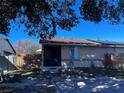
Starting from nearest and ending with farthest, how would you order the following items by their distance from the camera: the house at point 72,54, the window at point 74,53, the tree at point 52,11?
the tree at point 52,11, the house at point 72,54, the window at point 74,53

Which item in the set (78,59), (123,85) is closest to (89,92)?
(123,85)

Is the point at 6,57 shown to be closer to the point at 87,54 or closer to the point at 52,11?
the point at 87,54

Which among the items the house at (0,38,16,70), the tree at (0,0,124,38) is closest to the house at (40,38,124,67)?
the house at (0,38,16,70)

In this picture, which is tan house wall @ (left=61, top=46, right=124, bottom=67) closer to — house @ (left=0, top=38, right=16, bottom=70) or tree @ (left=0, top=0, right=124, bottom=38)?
house @ (left=0, top=38, right=16, bottom=70)

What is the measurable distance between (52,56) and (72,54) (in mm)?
1989

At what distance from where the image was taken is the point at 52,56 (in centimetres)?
2955

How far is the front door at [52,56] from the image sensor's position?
2920 centimetres

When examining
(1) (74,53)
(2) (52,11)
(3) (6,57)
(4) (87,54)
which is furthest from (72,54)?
(2) (52,11)

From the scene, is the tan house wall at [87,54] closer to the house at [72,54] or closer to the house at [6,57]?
the house at [72,54]

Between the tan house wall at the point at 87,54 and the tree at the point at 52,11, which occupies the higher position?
the tree at the point at 52,11

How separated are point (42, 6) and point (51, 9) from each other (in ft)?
2.53

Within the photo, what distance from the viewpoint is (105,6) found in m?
13.9

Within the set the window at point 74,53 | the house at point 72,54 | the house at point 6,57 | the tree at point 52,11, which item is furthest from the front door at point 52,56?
the tree at point 52,11

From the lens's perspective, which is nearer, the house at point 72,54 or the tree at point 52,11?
the tree at point 52,11
